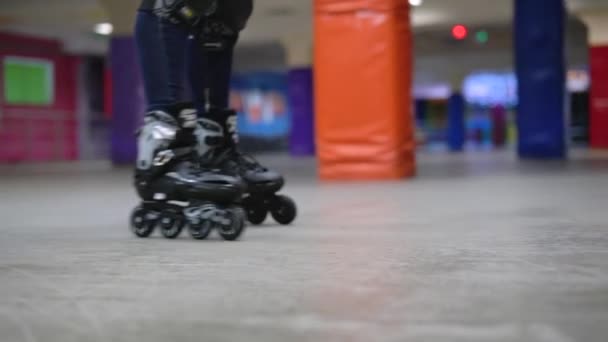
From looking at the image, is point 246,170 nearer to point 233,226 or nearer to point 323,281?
point 233,226

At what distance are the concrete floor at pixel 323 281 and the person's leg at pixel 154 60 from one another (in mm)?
426

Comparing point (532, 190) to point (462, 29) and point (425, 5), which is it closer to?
point (425, 5)

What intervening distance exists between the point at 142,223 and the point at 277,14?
39.7ft

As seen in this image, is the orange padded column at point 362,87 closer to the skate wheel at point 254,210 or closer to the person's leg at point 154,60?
the skate wheel at point 254,210

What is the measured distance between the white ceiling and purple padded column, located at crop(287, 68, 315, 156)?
106cm

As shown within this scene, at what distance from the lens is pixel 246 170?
2229 mm

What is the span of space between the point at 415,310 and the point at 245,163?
1.30 meters

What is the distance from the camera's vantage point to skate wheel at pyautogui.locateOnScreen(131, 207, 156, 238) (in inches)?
80.8

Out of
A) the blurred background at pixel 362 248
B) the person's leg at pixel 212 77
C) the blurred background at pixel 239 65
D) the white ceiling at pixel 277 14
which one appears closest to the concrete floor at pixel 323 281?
the blurred background at pixel 362 248

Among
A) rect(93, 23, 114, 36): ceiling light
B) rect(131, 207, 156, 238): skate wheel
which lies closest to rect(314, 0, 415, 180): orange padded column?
rect(131, 207, 156, 238): skate wheel

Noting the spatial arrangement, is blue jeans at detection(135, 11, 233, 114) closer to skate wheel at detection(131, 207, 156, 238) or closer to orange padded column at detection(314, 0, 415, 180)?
skate wheel at detection(131, 207, 156, 238)

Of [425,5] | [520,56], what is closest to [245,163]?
[520,56]

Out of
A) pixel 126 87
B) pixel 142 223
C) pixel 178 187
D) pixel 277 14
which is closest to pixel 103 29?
pixel 277 14

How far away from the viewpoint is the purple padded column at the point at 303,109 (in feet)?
54.3
